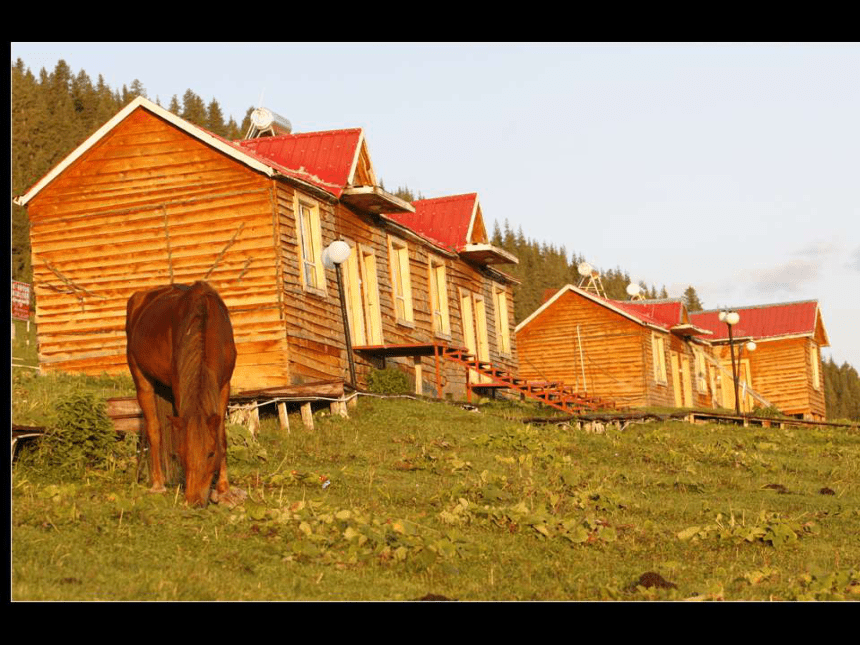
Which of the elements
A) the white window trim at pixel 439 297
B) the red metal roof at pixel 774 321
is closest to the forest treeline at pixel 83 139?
the red metal roof at pixel 774 321

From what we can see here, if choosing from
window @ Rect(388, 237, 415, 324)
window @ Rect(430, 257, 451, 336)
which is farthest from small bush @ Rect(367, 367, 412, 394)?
window @ Rect(430, 257, 451, 336)

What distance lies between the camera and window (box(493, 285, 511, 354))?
39.2 metres

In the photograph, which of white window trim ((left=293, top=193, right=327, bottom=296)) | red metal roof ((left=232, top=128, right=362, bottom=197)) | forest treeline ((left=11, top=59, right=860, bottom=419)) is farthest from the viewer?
forest treeline ((left=11, top=59, right=860, bottom=419))

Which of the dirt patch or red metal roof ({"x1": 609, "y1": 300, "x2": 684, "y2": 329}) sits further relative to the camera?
red metal roof ({"x1": 609, "y1": 300, "x2": 684, "y2": 329})

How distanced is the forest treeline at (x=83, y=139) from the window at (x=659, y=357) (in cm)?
2864

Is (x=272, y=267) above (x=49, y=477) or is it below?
above

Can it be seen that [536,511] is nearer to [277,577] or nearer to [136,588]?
[277,577]

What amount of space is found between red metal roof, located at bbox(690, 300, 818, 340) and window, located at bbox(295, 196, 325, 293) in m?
36.4

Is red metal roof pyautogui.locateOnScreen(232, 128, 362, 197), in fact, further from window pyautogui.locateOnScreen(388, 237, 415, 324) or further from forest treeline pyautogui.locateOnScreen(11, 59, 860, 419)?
forest treeline pyautogui.locateOnScreen(11, 59, 860, 419)

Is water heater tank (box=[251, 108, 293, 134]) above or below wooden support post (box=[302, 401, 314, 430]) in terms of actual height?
above

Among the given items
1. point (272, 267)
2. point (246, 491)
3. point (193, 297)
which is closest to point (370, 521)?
point (246, 491)
